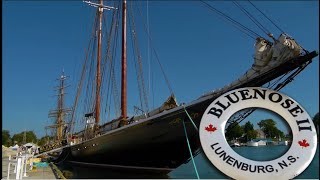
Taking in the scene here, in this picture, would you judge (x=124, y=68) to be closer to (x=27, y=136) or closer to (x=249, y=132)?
(x=249, y=132)

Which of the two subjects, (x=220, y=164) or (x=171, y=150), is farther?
(x=171, y=150)

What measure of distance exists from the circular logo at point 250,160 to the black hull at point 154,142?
26.9 feet

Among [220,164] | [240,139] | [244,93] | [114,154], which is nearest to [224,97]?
[244,93]

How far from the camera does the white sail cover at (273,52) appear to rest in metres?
9.57

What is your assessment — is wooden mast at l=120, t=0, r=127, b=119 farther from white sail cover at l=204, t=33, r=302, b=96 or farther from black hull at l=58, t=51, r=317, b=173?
white sail cover at l=204, t=33, r=302, b=96

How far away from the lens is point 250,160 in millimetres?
4223

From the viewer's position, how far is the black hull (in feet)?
45.3

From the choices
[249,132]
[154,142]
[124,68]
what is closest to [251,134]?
[249,132]

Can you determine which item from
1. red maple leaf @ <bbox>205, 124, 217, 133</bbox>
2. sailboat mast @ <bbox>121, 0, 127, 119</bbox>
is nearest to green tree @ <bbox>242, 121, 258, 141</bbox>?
red maple leaf @ <bbox>205, 124, 217, 133</bbox>

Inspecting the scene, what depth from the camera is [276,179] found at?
418cm

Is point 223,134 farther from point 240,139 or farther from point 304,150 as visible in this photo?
point 240,139

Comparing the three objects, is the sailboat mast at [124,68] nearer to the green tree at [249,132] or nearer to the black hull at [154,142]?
the black hull at [154,142]

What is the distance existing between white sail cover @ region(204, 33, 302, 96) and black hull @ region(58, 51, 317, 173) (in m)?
2.14

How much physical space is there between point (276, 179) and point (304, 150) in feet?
1.54
